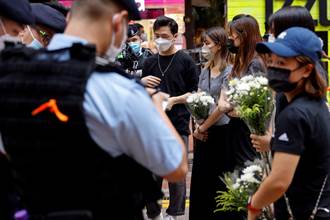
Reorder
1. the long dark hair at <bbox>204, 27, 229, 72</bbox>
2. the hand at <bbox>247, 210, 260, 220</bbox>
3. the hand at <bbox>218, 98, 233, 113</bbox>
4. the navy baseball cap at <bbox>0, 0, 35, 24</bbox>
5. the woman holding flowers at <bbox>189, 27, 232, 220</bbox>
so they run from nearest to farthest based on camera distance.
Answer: the navy baseball cap at <bbox>0, 0, 35, 24</bbox>, the hand at <bbox>247, 210, 260, 220</bbox>, the hand at <bbox>218, 98, 233, 113</bbox>, the woman holding flowers at <bbox>189, 27, 232, 220</bbox>, the long dark hair at <bbox>204, 27, 229, 72</bbox>

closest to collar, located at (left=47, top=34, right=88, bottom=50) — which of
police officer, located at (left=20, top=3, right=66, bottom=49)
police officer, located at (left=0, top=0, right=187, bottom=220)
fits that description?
police officer, located at (left=0, top=0, right=187, bottom=220)

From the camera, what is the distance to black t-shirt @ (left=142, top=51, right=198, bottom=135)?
240 inches

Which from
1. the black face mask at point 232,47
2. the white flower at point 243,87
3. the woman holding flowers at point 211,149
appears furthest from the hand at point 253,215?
the black face mask at point 232,47

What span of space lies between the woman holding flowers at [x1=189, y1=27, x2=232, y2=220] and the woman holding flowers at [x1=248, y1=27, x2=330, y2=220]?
213 centimetres

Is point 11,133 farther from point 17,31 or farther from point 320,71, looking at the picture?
point 320,71

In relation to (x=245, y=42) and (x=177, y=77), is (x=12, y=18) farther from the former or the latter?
(x=177, y=77)

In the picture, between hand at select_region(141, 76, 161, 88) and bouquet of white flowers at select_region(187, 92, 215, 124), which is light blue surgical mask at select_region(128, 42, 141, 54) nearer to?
hand at select_region(141, 76, 161, 88)

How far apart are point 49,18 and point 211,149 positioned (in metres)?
1.97

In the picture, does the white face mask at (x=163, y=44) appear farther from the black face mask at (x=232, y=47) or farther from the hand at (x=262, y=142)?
the hand at (x=262, y=142)

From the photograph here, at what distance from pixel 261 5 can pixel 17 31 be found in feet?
20.2

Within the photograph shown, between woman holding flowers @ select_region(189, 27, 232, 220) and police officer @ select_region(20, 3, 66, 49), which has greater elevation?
police officer @ select_region(20, 3, 66, 49)

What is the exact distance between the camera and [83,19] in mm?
2127

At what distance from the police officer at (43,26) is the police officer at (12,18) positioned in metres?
0.92

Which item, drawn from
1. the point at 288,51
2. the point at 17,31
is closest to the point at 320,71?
the point at 288,51
